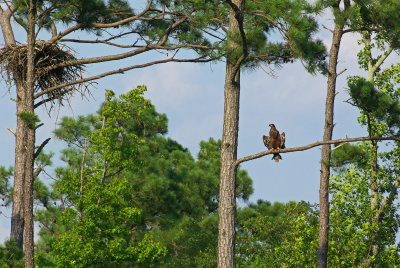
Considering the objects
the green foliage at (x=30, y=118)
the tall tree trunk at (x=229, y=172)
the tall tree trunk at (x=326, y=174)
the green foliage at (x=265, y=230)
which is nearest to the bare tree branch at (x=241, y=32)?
the tall tree trunk at (x=229, y=172)

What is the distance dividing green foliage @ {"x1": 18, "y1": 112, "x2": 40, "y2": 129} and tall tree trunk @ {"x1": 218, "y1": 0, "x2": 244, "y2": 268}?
341cm

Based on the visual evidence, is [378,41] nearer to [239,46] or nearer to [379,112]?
[379,112]

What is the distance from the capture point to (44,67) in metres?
15.9

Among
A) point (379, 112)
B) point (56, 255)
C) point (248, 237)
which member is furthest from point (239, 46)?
point (248, 237)

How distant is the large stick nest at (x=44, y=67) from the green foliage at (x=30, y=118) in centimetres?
338

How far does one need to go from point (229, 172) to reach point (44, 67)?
21.6ft

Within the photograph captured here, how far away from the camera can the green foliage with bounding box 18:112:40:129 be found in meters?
11.7

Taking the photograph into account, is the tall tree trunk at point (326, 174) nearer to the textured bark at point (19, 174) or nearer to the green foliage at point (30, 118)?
the green foliage at point (30, 118)

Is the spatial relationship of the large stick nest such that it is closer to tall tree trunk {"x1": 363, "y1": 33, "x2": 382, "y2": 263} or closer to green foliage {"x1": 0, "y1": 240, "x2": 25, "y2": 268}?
green foliage {"x1": 0, "y1": 240, "x2": 25, "y2": 268}

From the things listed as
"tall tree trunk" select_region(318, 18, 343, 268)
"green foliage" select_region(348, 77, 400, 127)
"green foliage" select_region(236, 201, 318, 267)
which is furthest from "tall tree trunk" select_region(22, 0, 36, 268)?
"green foliage" select_region(236, 201, 318, 267)

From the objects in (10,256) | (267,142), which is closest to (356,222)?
(267,142)

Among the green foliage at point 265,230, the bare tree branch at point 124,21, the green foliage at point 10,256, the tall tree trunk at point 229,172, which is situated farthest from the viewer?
the green foliage at point 265,230

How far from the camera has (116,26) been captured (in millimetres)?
15891

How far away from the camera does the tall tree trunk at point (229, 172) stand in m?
11.3
